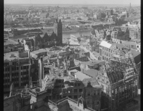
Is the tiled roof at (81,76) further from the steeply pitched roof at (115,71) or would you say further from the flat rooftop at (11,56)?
the flat rooftop at (11,56)

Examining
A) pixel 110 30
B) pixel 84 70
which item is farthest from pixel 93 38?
pixel 84 70

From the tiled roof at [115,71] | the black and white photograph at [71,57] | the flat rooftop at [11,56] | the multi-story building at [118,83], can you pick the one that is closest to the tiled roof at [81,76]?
the black and white photograph at [71,57]

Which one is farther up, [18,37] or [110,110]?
[18,37]

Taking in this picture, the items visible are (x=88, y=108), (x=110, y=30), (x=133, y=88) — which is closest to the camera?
(x=88, y=108)

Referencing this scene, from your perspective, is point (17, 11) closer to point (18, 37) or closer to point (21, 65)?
point (18, 37)

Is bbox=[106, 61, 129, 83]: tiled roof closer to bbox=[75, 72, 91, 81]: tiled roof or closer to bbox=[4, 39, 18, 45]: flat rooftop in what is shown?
bbox=[75, 72, 91, 81]: tiled roof

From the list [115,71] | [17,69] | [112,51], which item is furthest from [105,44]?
[17,69]

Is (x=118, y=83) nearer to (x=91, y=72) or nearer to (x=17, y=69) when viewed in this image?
(x=91, y=72)

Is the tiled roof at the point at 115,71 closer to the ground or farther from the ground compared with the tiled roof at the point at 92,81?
farther from the ground
